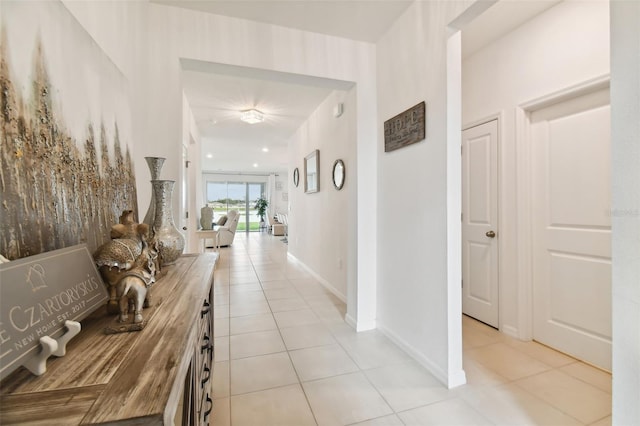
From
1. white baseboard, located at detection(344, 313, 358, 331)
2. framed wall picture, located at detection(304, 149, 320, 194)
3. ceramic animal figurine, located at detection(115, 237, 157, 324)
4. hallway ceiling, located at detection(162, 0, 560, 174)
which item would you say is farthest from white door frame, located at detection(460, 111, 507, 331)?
ceramic animal figurine, located at detection(115, 237, 157, 324)

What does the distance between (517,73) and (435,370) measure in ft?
7.99

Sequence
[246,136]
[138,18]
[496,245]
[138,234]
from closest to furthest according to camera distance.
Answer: [138,234] → [138,18] → [496,245] → [246,136]

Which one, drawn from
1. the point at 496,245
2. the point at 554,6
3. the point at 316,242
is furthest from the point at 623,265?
the point at 316,242

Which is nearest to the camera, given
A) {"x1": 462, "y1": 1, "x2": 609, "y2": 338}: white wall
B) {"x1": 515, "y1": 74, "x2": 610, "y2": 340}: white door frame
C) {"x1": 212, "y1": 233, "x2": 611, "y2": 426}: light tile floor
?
{"x1": 212, "y1": 233, "x2": 611, "y2": 426}: light tile floor

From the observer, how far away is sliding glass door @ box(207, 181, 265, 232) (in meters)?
11.5

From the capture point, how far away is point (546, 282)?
7.48 feet

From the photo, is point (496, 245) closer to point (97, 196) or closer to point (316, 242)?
point (316, 242)

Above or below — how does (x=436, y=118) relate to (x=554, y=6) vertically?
below

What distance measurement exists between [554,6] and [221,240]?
7095mm

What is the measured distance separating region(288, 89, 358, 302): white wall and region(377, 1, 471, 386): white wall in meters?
0.33

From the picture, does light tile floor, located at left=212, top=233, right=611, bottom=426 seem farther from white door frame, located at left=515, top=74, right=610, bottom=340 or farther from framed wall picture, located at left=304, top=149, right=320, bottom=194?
framed wall picture, located at left=304, top=149, right=320, bottom=194

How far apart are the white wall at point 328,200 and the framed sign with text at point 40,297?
2111 millimetres

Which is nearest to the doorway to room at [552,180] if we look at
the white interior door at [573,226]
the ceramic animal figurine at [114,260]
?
the white interior door at [573,226]

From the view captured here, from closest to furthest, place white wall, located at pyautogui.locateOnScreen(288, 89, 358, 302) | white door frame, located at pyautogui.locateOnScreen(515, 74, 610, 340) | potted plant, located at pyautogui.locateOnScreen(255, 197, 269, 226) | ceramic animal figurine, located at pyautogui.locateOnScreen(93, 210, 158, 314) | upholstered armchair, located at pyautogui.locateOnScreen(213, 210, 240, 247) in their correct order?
1. ceramic animal figurine, located at pyautogui.locateOnScreen(93, 210, 158, 314)
2. white door frame, located at pyautogui.locateOnScreen(515, 74, 610, 340)
3. white wall, located at pyautogui.locateOnScreen(288, 89, 358, 302)
4. upholstered armchair, located at pyautogui.locateOnScreen(213, 210, 240, 247)
5. potted plant, located at pyautogui.locateOnScreen(255, 197, 269, 226)
